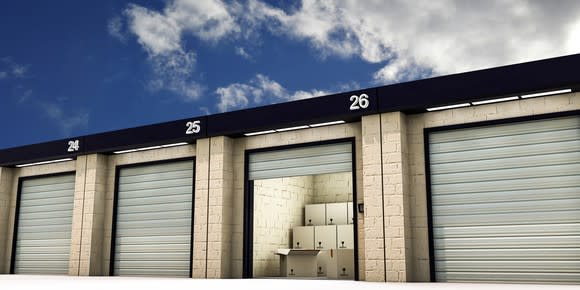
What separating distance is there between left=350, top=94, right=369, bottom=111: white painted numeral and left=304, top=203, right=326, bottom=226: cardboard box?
856 centimetres

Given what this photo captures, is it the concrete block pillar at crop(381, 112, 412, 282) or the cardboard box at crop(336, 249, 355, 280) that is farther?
the cardboard box at crop(336, 249, 355, 280)

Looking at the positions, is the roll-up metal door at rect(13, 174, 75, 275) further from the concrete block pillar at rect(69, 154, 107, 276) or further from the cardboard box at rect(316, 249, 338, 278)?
the cardboard box at rect(316, 249, 338, 278)

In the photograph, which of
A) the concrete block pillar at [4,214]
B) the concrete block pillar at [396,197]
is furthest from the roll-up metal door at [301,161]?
the concrete block pillar at [4,214]

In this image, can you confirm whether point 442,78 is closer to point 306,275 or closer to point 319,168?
point 319,168

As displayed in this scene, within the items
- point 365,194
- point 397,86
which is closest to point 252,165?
point 365,194

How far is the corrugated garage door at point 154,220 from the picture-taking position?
1936 cm

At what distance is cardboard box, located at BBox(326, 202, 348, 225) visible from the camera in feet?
76.4

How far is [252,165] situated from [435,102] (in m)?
6.27

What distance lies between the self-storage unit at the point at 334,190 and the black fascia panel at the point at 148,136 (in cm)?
6

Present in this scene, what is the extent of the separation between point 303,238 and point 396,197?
864 cm

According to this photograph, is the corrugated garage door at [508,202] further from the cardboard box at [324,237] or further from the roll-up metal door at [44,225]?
the roll-up metal door at [44,225]

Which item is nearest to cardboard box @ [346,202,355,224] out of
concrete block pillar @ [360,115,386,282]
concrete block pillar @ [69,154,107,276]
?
concrete block pillar @ [360,115,386,282]

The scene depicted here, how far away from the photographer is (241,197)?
1839cm

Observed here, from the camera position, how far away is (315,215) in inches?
939
